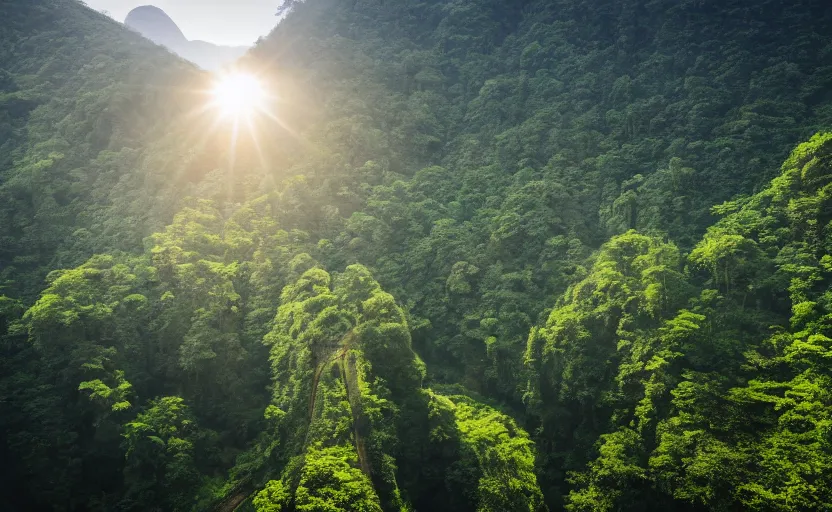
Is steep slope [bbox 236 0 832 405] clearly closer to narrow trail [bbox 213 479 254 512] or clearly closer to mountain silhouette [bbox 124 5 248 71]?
narrow trail [bbox 213 479 254 512]

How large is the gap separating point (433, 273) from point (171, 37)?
9252cm

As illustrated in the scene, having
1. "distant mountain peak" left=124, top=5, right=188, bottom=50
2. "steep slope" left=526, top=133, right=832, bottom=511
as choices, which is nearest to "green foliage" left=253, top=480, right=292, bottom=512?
"steep slope" left=526, top=133, right=832, bottom=511

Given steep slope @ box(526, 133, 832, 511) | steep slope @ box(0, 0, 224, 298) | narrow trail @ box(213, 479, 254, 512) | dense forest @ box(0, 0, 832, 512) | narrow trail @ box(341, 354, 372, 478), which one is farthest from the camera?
steep slope @ box(0, 0, 224, 298)

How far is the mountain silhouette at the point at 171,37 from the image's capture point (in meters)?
97.6

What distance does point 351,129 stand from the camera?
44.0m

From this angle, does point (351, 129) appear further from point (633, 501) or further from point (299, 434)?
point (633, 501)

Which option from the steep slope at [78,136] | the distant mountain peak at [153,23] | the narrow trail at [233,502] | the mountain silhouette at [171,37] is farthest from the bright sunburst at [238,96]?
the distant mountain peak at [153,23]

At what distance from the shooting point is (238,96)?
4947 centimetres

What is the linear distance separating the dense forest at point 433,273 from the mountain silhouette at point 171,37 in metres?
46.0

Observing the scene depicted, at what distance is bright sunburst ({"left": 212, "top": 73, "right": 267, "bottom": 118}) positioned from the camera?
154 feet

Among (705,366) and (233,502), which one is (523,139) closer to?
(705,366)

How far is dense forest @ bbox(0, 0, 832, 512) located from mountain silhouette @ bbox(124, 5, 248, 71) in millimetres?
46026

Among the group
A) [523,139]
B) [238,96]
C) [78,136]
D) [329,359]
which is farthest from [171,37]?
[329,359]

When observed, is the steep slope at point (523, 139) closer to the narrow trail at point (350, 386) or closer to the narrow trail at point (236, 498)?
the narrow trail at point (350, 386)
